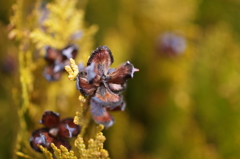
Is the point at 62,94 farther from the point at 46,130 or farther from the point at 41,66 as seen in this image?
the point at 46,130

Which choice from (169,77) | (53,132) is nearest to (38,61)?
(53,132)

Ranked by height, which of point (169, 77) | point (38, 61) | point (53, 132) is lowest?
point (53, 132)

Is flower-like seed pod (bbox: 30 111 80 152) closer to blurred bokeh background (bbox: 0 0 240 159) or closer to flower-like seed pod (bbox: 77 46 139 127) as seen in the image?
flower-like seed pod (bbox: 77 46 139 127)

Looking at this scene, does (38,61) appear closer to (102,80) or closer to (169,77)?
(102,80)

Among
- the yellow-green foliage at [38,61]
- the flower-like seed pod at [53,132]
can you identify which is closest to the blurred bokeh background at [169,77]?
the yellow-green foliage at [38,61]

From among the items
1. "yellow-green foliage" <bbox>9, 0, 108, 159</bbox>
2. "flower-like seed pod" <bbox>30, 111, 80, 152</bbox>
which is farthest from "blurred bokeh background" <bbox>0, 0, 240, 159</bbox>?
"flower-like seed pod" <bbox>30, 111, 80, 152</bbox>

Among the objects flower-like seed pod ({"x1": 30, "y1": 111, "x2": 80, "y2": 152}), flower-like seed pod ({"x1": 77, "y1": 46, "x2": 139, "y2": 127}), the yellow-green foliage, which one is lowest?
flower-like seed pod ({"x1": 30, "y1": 111, "x2": 80, "y2": 152})
